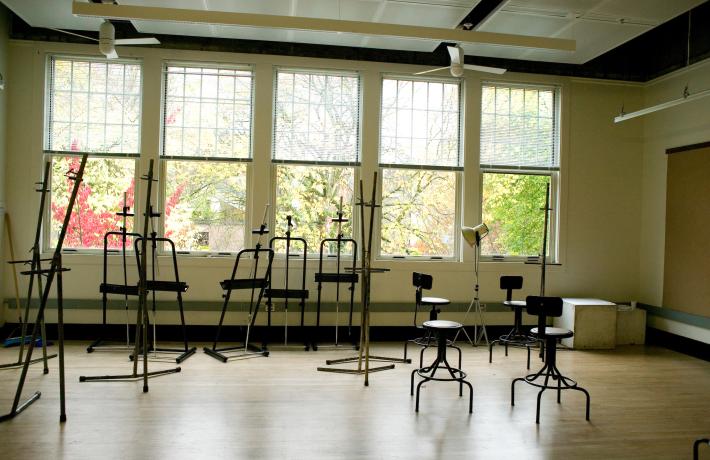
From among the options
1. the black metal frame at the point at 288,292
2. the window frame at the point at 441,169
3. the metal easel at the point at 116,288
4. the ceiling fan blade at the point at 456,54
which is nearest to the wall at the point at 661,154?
the window frame at the point at 441,169

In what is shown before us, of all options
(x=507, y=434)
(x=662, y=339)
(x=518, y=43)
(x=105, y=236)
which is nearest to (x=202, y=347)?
(x=105, y=236)

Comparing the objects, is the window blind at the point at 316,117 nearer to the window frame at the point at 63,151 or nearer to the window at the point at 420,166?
the window at the point at 420,166

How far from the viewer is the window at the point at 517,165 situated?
7.26 metres

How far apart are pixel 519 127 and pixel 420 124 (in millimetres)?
1346

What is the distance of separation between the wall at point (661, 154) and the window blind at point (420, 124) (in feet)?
8.53

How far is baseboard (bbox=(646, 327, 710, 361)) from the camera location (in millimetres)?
6398

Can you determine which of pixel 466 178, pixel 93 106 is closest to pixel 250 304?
pixel 93 106

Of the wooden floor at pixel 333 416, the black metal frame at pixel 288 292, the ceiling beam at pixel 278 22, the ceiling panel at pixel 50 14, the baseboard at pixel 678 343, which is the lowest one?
the wooden floor at pixel 333 416

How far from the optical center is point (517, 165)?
24.0 ft

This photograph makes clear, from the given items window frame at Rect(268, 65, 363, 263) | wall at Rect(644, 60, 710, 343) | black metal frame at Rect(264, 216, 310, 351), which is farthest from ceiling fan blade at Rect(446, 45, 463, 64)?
wall at Rect(644, 60, 710, 343)

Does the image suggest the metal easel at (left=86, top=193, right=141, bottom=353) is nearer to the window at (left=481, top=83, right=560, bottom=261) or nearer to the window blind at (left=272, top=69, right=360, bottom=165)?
the window blind at (left=272, top=69, right=360, bottom=165)

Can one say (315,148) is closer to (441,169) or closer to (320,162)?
(320,162)

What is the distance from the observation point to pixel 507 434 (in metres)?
3.85

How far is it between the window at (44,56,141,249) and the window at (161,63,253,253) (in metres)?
0.43
